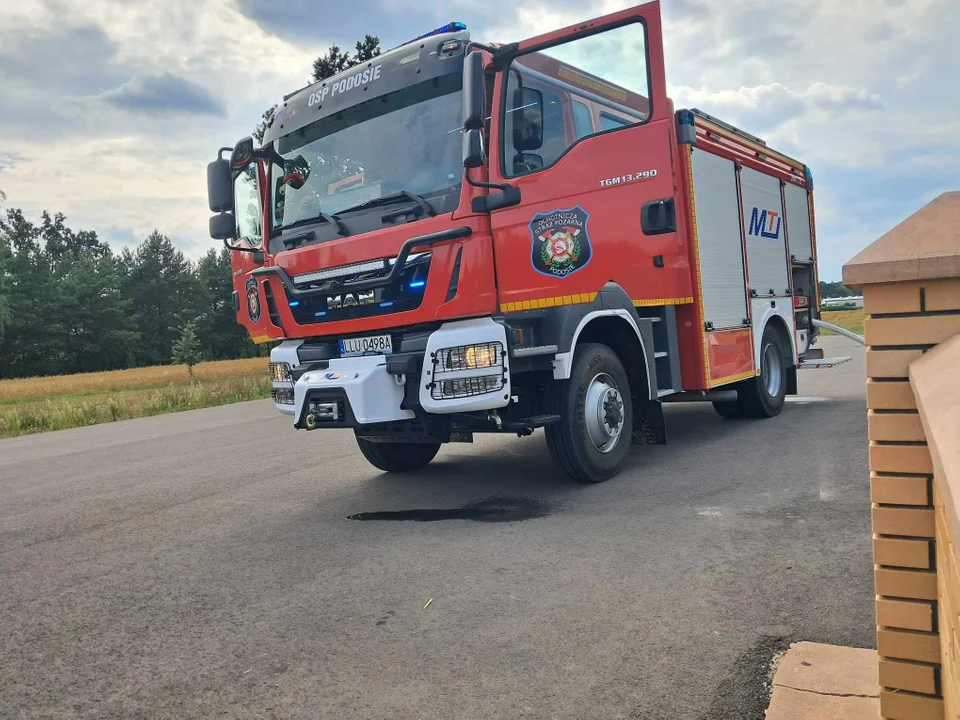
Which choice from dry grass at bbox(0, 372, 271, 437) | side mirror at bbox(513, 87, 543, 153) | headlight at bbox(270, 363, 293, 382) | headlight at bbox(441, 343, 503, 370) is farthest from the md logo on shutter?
dry grass at bbox(0, 372, 271, 437)

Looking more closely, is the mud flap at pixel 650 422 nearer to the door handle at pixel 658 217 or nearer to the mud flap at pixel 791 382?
the door handle at pixel 658 217

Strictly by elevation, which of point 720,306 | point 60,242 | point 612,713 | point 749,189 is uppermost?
point 60,242

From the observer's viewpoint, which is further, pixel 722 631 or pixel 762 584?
pixel 762 584

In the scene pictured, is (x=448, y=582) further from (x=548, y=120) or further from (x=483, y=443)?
(x=483, y=443)

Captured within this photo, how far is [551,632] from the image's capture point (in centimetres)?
321

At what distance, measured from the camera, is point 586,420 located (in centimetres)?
571

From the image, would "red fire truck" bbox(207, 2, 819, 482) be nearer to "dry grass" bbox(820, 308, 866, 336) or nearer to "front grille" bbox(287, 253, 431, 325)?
"front grille" bbox(287, 253, 431, 325)

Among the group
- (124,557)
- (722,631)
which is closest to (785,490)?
(722,631)

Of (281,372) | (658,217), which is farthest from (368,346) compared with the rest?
(658,217)

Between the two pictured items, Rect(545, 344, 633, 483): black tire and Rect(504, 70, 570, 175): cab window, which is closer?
Rect(504, 70, 570, 175): cab window

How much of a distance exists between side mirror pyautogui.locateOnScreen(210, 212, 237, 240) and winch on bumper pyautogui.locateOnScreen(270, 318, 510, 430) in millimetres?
1839

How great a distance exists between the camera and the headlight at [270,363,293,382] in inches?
243

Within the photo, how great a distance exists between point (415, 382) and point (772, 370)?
5.03 m

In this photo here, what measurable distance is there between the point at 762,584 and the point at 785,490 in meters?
1.86
